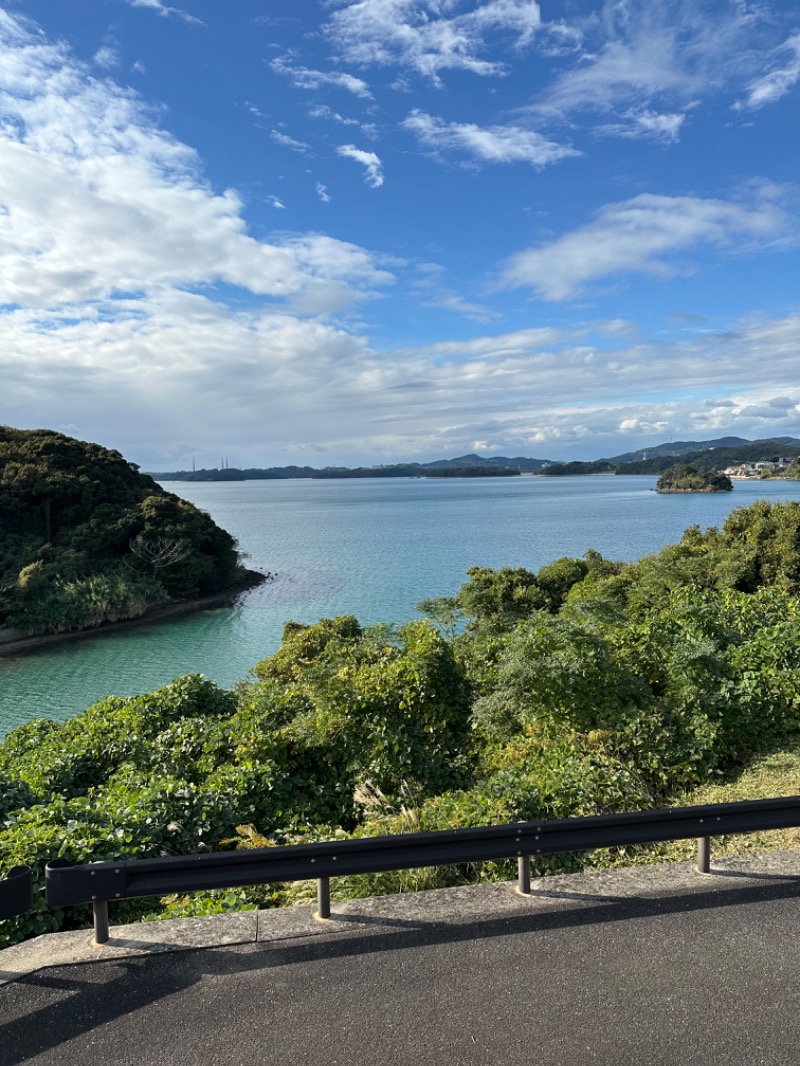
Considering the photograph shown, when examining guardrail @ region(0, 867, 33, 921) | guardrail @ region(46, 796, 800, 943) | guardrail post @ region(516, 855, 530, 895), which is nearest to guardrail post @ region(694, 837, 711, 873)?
guardrail @ region(46, 796, 800, 943)

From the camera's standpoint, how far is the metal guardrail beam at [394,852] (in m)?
3.77

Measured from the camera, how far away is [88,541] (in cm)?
4334

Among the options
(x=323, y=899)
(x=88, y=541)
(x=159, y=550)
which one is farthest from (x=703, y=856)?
(x=88, y=541)

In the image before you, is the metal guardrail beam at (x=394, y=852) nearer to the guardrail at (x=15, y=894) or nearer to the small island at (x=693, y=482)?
the guardrail at (x=15, y=894)

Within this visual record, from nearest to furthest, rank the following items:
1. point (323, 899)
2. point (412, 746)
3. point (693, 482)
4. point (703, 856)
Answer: point (323, 899) → point (703, 856) → point (412, 746) → point (693, 482)

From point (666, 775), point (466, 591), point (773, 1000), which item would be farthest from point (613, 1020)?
point (466, 591)

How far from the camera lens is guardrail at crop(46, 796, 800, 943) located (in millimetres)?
3771

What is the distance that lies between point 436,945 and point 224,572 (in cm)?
4692

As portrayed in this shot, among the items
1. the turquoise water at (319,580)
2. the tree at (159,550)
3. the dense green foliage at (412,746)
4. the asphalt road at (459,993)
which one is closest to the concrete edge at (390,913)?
the asphalt road at (459,993)

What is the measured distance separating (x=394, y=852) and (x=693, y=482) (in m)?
167

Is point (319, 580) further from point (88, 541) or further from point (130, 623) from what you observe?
point (88, 541)

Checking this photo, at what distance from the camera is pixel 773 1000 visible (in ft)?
11.1

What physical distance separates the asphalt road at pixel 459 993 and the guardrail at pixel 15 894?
0.40 meters

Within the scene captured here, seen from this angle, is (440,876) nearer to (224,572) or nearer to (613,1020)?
(613,1020)
